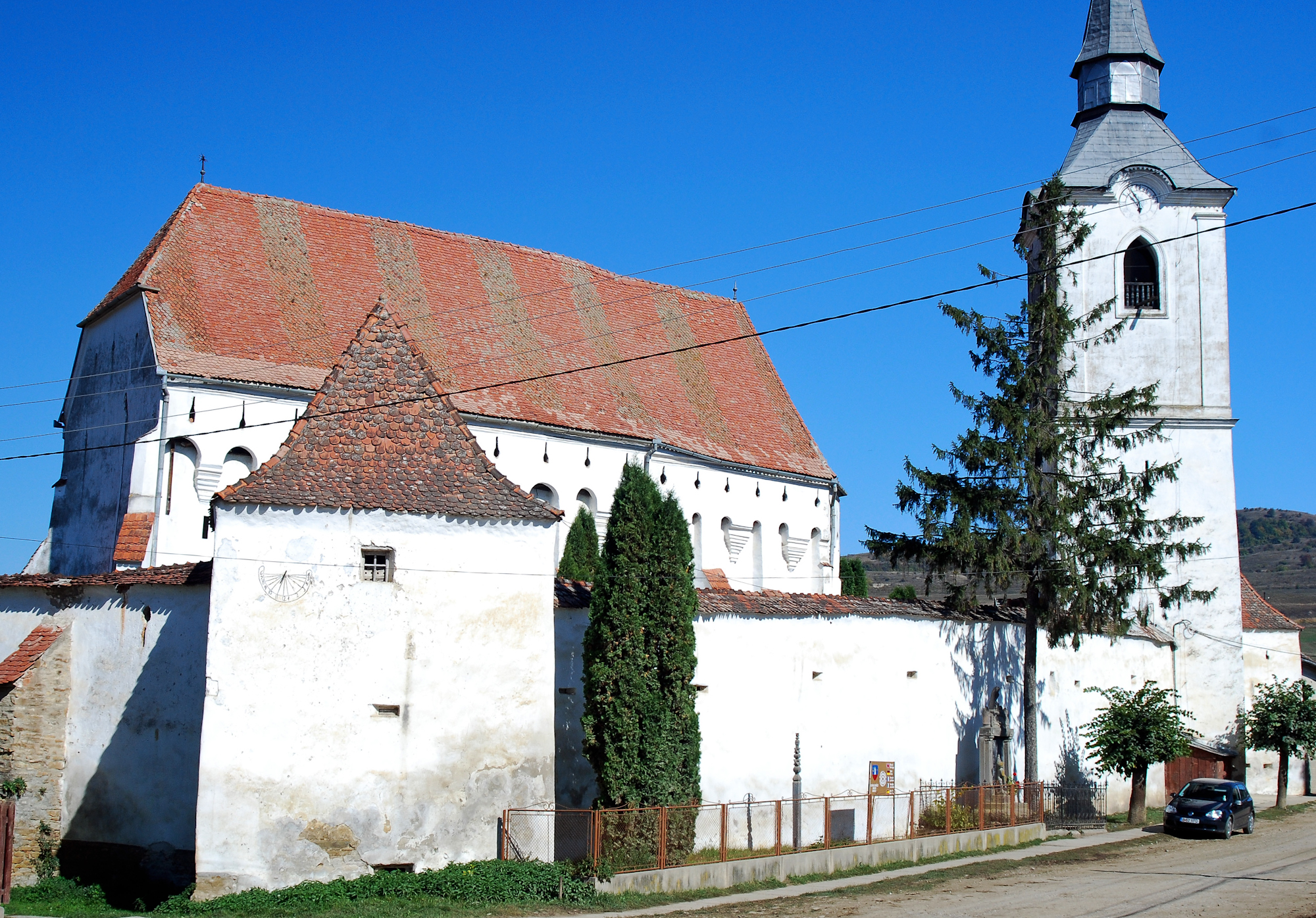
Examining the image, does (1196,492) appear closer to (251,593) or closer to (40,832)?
(251,593)

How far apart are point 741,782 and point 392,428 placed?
323 inches

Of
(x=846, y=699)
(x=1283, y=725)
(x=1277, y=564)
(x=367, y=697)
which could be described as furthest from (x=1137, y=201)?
(x=1277, y=564)

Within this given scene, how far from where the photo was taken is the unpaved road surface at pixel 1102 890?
619 inches

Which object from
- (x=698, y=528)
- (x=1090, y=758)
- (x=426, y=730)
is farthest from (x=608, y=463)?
(x=426, y=730)

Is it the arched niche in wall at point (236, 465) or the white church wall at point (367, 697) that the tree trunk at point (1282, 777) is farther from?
the arched niche in wall at point (236, 465)

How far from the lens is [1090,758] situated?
2875 centimetres

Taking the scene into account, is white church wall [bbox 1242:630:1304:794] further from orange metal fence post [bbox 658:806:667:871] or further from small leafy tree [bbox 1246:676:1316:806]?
orange metal fence post [bbox 658:806:667:871]

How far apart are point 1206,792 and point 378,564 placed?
18.2 m

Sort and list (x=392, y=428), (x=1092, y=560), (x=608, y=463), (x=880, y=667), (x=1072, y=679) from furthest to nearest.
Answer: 1. (x=608, y=463)
2. (x=1072, y=679)
3. (x=1092, y=560)
4. (x=880, y=667)
5. (x=392, y=428)

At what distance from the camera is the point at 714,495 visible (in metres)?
34.8

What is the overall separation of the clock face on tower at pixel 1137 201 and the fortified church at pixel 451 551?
9 cm

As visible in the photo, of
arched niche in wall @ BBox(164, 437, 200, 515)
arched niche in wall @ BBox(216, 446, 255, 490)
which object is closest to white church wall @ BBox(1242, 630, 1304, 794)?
arched niche in wall @ BBox(216, 446, 255, 490)

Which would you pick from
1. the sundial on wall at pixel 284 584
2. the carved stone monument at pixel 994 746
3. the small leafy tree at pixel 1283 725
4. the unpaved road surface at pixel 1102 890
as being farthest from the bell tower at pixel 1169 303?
the sundial on wall at pixel 284 584

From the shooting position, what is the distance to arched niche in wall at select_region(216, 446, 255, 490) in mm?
26016
